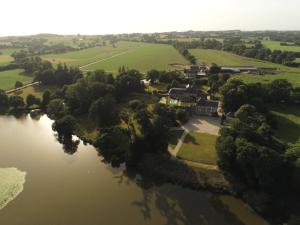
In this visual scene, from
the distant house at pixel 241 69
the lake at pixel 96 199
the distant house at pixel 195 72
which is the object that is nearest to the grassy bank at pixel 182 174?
the lake at pixel 96 199

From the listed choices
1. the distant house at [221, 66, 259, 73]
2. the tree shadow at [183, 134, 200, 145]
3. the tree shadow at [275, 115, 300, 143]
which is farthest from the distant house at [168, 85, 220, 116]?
the distant house at [221, 66, 259, 73]

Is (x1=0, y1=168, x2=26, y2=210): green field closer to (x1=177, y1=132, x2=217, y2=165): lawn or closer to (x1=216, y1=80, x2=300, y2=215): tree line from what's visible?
(x1=177, y1=132, x2=217, y2=165): lawn

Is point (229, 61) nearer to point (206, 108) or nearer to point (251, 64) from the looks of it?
point (251, 64)

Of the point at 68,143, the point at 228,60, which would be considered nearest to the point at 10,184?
the point at 68,143

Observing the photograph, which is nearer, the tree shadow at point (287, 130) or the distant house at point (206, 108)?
the tree shadow at point (287, 130)

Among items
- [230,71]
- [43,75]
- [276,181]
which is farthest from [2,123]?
[230,71]

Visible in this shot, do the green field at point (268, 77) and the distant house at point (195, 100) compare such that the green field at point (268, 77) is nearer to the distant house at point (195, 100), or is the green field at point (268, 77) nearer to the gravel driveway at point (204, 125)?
the distant house at point (195, 100)
